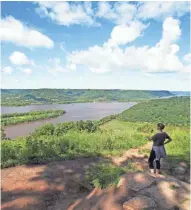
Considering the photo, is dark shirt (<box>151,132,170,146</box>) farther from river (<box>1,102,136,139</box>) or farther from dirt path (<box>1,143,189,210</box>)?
river (<box>1,102,136,139</box>)

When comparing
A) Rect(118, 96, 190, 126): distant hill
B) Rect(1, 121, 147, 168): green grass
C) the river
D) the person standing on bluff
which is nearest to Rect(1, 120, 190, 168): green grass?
Rect(1, 121, 147, 168): green grass

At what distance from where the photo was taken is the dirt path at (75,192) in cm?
552

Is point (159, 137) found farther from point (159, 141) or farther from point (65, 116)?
point (65, 116)

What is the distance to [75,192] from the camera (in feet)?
21.9

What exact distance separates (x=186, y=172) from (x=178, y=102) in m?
107

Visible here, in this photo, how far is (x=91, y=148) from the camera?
11320 millimetres

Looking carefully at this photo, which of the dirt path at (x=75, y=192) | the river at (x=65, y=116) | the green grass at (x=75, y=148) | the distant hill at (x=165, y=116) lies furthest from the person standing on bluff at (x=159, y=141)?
the distant hill at (x=165, y=116)

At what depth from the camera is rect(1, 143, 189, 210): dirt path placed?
5.52 m

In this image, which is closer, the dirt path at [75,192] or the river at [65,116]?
the dirt path at [75,192]

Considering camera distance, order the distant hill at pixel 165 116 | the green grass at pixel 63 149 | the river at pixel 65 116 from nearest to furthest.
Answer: the green grass at pixel 63 149 → the river at pixel 65 116 → the distant hill at pixel 165 116

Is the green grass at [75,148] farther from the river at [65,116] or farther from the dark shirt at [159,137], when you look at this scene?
the river at [65,116]

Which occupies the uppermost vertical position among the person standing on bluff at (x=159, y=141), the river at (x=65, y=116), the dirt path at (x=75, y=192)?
the person standing on bluff at (x=159, y=141)

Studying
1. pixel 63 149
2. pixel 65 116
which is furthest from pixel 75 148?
pixel 65 116

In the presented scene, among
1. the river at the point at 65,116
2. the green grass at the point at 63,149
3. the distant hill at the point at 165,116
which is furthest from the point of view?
the distant hill at the point at 165,116
